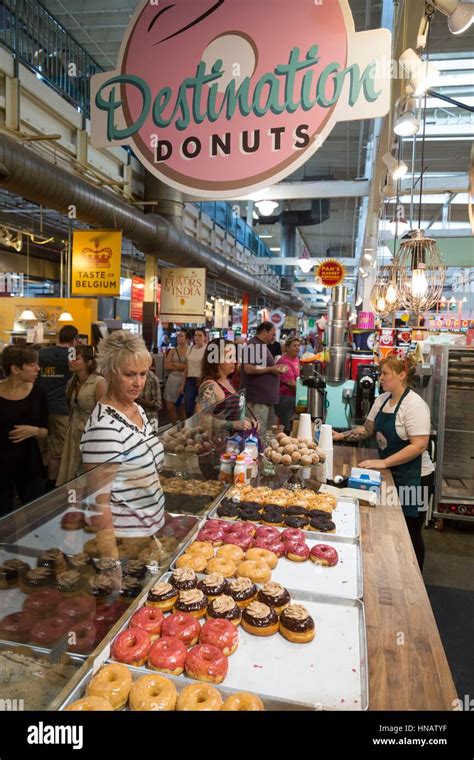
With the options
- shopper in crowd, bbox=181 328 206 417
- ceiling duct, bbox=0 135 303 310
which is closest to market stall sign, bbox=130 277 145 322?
ceiling duct, bbox=0 135 303 310

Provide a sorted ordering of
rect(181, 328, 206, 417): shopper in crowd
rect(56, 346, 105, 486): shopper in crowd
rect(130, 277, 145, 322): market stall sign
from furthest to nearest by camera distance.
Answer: rect(130, 277, 145, 322): market stall sign
rect(181, 328, 206, 417): shopper in crowd
rect(56, 346, 105, 486): shopper in crowd

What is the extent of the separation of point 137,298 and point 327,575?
9615 millimetres

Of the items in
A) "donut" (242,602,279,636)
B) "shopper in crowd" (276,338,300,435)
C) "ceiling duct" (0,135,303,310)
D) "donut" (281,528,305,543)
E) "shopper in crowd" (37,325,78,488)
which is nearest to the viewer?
"donut" (242,602,279,636)

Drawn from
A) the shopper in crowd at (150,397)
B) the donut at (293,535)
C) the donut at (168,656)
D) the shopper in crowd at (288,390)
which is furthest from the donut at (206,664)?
the shopper in crowd at (288,390)

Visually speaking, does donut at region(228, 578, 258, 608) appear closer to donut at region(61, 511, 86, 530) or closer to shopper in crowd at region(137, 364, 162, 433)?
donut at region(61, 511, 86, 530)

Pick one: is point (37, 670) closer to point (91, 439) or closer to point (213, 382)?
point (91, 439)

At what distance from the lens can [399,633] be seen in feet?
5.23

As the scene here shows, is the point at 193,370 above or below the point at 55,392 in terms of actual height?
above

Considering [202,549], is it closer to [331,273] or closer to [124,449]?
[124,449]

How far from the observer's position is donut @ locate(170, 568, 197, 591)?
1779 mm

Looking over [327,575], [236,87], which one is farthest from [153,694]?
[236,87]

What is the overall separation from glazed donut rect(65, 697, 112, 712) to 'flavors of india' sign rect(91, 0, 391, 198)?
5.38ft

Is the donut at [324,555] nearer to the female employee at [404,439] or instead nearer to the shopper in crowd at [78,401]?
the female employee at [404,439]

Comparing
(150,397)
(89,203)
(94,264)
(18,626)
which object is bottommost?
(18,626)
